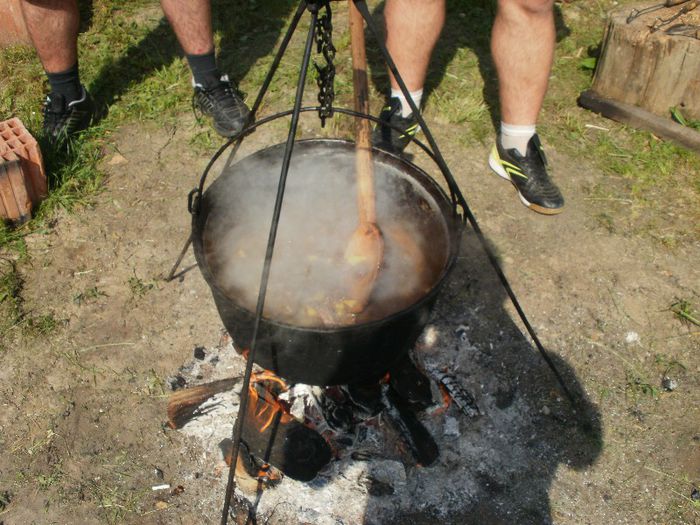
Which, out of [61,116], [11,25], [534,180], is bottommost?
[534,180]

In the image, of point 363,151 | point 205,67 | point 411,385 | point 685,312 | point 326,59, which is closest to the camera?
point 326,59

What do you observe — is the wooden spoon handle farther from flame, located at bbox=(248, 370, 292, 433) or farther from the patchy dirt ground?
the patchy dirt ground

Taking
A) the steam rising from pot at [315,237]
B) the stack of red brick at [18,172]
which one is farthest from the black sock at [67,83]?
the steam rising from pot at [315,237]

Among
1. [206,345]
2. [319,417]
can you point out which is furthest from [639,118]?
[206,345]

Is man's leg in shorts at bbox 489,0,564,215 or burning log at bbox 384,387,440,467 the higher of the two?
man's leg in shorts at bbox 489,0,564,215

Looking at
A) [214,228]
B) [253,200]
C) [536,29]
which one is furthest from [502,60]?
[214,228]

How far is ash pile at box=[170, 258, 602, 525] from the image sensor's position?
8.20 ft

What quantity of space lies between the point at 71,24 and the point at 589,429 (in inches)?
145

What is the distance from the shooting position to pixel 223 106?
4094 millimetres

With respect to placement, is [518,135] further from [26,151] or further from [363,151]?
[26,151]

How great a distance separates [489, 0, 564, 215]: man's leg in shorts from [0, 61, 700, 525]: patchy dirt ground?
0.46 ft

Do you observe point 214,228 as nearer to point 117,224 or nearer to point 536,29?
point 117,224

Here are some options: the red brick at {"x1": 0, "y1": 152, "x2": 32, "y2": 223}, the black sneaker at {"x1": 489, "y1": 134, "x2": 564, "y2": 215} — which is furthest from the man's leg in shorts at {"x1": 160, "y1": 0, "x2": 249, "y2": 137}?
the black sneaker at {"x1": 489, "y1": 134, "x2": 564, "y2": 215}

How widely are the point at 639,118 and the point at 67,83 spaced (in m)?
3.76
